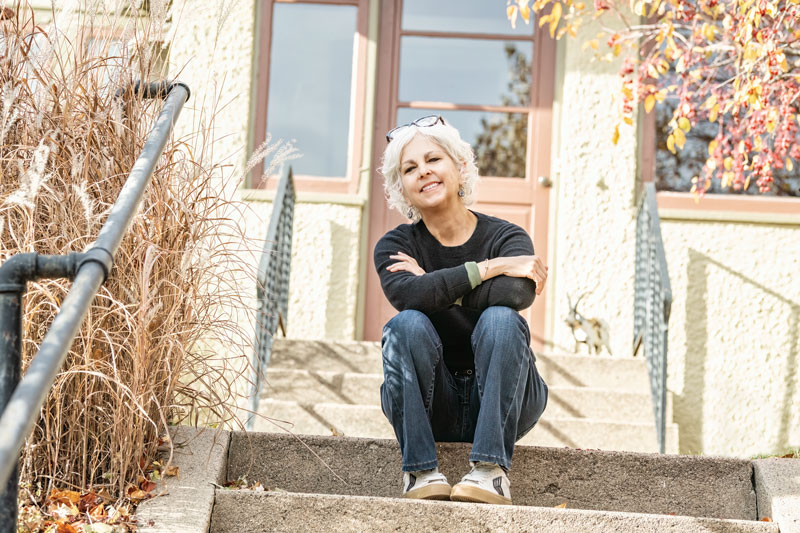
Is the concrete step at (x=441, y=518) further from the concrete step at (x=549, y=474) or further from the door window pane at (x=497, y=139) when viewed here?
the door window pane at (x=497, y=139)

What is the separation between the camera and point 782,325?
506 cm

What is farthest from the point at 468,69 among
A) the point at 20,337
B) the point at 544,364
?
the point at 20,337

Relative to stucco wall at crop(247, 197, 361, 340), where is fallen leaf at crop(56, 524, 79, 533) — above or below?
below

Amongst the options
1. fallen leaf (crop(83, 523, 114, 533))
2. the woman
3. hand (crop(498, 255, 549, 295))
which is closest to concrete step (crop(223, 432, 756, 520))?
the woman

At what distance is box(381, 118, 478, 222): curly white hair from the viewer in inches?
113

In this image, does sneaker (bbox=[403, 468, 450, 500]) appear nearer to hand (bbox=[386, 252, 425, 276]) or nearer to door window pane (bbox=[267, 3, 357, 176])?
hand (bbox=[386, 252, 425, 276])

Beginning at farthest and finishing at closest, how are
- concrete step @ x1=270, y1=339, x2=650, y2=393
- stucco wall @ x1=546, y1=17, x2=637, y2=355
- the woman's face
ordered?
1. stucco wall @ x1=546, y1=17, x2=637, y2=355
2. concrete step @ x1=270, y1=339, x2=650, y2=393
3. the woman's face

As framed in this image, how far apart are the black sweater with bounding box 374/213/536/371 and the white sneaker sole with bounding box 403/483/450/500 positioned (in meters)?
0.42

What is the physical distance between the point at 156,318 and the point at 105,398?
0.20 meters

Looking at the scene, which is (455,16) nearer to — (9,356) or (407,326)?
(407,326)

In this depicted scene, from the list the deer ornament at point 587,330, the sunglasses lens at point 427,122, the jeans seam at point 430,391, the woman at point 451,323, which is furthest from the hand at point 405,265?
the deer ornament at point 587,330

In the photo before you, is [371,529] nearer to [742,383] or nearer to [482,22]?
[742,383]

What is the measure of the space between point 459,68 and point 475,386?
3.33 meters

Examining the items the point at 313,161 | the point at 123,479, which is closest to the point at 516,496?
the point at 123,479
